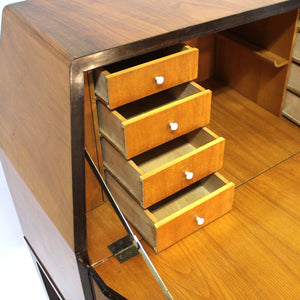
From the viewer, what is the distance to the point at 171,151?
1.20 m

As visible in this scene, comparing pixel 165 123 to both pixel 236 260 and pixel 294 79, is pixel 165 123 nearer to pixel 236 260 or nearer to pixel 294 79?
pixel 236 260

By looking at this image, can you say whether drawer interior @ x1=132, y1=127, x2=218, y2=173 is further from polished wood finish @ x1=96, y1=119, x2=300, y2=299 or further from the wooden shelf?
the wooden shelf

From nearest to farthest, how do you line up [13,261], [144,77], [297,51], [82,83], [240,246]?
1. [82,83]
2. [144,77]
3. [240,246]
4. [297,51]
5. [13,261]

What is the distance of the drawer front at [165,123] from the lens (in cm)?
96

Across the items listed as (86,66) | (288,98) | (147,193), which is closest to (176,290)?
(147,193)

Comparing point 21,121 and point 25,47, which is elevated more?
point 25,47

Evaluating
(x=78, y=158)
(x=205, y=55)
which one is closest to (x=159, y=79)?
(x=78, y=158)

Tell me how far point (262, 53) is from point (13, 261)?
4.22ft

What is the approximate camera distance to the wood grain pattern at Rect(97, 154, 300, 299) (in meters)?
0.98

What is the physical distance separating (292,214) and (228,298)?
12.5 inches

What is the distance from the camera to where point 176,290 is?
3.21 ft

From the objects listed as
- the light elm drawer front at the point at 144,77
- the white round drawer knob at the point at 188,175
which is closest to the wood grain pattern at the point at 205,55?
the light elm drawer front at the point at 144,77

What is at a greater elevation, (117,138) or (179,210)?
(117,138)

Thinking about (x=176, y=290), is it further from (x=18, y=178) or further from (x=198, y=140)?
(x=18, y=178)
